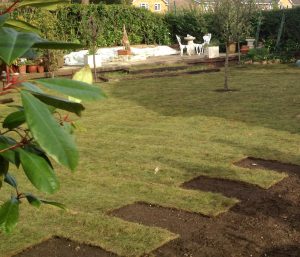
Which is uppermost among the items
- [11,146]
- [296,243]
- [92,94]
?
[92,94]

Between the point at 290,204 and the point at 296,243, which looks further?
the point at 290,204

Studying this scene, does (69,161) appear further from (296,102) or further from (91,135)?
(296,102)

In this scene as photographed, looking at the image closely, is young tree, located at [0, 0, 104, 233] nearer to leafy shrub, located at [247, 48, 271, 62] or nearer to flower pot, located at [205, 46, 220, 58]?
leafy shrub, located at [247, 48, 271, 62]

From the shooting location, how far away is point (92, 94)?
38.3 inches

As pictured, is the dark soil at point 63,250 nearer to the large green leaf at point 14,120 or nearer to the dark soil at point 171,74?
the large green leaf at point 14,120

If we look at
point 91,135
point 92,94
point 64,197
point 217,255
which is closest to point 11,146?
point 92,94

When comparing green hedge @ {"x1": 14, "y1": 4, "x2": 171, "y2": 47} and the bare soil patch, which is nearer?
the bare soil patch

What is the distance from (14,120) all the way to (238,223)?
3560 millimetres

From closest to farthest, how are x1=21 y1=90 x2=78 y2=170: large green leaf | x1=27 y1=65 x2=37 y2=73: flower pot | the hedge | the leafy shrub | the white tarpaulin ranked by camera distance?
x1=21 y1=90 x2=78 y2=170: large green leaf, x1=27 y1=65 x2=37 y2=73: flower pot, the white tarpaulin, the leafy shrub, the hedge

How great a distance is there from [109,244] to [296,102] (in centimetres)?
843

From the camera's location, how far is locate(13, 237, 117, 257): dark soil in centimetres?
384

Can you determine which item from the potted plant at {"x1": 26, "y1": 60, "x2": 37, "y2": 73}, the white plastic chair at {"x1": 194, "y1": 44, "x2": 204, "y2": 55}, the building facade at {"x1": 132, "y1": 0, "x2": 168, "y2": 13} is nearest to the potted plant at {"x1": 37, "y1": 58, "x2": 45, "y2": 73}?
the potted plant at {"x1": 26, "y1": 60, "x2": 37, "y2": 73}

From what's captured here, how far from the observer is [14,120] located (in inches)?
47.4

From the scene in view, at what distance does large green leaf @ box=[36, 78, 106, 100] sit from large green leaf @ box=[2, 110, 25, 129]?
25 cm
